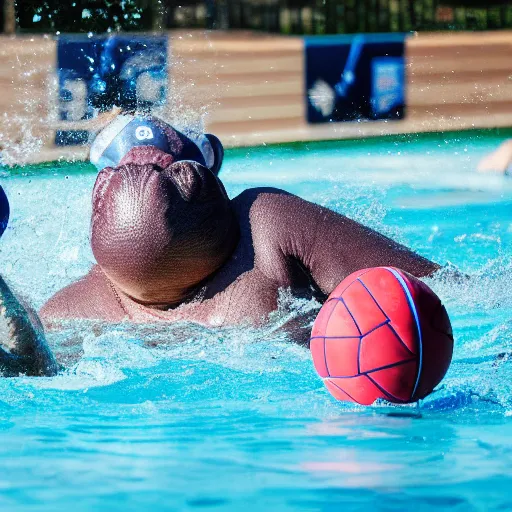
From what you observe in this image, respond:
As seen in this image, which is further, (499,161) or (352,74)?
(352,74)

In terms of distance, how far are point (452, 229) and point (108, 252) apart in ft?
11.7

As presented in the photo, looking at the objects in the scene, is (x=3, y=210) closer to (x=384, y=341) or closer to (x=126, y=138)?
(x=126, y=138)

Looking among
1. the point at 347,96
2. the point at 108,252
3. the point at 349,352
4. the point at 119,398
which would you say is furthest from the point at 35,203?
the point at 347,96

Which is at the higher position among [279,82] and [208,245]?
[279,82]

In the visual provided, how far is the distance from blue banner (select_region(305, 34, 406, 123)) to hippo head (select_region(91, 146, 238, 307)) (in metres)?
6.08

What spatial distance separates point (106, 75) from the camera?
25.4 ft

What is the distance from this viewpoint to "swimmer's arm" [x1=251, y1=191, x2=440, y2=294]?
11.2 ft

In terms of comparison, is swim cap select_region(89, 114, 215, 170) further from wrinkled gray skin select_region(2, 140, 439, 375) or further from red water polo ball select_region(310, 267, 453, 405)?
red water polo ball select_region(310, 267, 453, 405)

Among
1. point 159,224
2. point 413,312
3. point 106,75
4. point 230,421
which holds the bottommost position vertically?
point 230,421

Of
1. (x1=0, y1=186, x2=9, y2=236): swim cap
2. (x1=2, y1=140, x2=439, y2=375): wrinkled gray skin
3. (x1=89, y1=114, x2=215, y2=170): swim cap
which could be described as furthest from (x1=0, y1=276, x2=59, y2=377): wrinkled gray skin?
(x1=89, y1=114, x2=215, y2=170): swim cap

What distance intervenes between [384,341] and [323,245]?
708mm

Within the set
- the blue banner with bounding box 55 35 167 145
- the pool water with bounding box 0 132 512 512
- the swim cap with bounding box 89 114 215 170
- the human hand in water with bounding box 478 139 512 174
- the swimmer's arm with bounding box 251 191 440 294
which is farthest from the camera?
the human hand in water with bounding box 478 139 512 174

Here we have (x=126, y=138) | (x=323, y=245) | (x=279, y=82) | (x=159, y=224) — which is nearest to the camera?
(x=159, y=224)

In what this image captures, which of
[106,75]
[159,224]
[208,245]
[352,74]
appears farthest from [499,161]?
[159,224]
